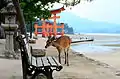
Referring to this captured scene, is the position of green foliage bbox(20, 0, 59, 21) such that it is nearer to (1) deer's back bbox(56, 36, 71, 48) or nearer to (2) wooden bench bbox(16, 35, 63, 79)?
(1) deer's back bbox(56, 36, 71, 48)

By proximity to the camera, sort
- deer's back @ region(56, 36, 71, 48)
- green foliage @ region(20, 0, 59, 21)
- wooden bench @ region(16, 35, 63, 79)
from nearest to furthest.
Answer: wooden bench @ region(16, 35, 63, 79), deer's back @ region(56, 36, 71, 48), green foliage @ region(20, 0, 59, 21)

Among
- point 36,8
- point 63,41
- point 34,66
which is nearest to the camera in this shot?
point 34,66

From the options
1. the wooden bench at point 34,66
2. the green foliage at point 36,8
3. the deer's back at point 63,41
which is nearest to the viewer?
the wooden bench at point 34,66

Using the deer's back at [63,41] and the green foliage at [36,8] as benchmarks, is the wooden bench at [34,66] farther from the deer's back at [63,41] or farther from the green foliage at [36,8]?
the green foliage at [36,8]

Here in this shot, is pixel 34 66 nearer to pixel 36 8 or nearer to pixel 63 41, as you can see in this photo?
pixel 63 41

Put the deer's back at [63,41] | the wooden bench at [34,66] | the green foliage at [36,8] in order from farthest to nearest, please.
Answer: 1. the green foliage at [36,8]
2. the deer's back at [63,41]
3. the wooden bench at [34,66]

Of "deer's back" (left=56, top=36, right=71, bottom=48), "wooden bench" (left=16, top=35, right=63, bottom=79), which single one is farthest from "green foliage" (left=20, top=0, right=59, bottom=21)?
"wooden bench" (left=16, top=35, right=63, bottom=79)

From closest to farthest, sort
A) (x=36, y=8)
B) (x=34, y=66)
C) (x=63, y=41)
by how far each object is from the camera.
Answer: (x=34, y=66), (x=63, y=41), (x=36, y=8)

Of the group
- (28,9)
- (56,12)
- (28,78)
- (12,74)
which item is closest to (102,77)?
(12,74)

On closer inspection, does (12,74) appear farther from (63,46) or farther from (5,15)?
(63,46)

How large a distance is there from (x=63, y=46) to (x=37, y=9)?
6.33m

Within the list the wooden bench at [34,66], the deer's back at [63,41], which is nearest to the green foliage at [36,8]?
the deer's back at [63,41]

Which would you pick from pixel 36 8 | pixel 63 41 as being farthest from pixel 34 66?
pixel 36 8

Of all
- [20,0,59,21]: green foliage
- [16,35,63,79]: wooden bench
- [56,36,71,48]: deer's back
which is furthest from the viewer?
[20,0,59,21]: green foliage
